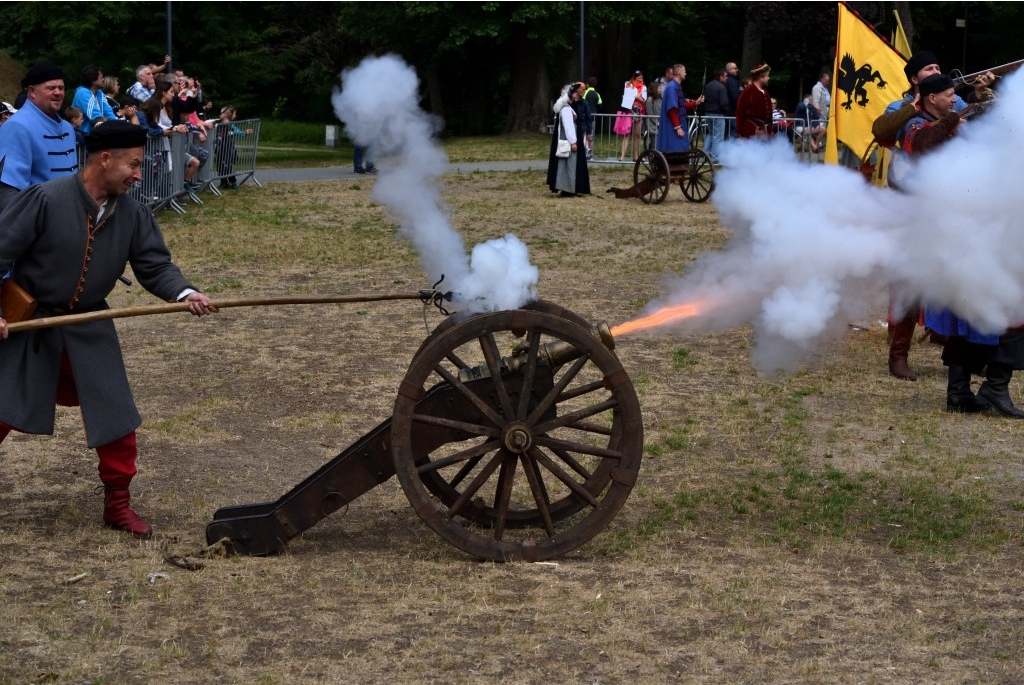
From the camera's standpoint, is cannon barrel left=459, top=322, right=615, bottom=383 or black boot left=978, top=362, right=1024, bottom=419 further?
black boot left=978, top=362, right=1024, bottom=419

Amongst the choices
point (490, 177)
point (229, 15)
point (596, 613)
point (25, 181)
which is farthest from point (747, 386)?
point (229, 15)

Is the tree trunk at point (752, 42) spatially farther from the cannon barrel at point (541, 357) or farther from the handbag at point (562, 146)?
the cannon barrel at point (541, 357)

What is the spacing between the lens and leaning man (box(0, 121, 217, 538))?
5.14 meters

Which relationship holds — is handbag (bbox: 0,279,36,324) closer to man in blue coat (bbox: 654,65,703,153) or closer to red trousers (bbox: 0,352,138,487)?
red trousers (bbox: 0,352,138,487)

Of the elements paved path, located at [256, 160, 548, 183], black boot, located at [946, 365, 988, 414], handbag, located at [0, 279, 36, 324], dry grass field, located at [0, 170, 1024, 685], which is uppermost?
paved path, located at [256, 160, 548, 183]

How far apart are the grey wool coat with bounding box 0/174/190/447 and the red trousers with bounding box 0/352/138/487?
11 cm

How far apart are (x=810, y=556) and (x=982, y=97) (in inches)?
152

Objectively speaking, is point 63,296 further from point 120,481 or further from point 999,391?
point 999,391

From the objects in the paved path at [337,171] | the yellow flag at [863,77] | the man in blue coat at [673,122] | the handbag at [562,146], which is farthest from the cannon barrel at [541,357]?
the paved path at [337,171]

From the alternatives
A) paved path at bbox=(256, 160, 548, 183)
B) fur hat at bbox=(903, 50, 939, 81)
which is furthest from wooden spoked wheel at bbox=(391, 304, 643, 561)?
paved path at bbox=(256, 160, 548, 183)

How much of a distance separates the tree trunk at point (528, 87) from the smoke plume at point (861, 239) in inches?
1028

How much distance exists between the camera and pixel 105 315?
5.01 meters

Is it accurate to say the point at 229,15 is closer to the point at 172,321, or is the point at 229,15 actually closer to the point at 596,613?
the point at 172,321

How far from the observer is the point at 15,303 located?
512 cm
